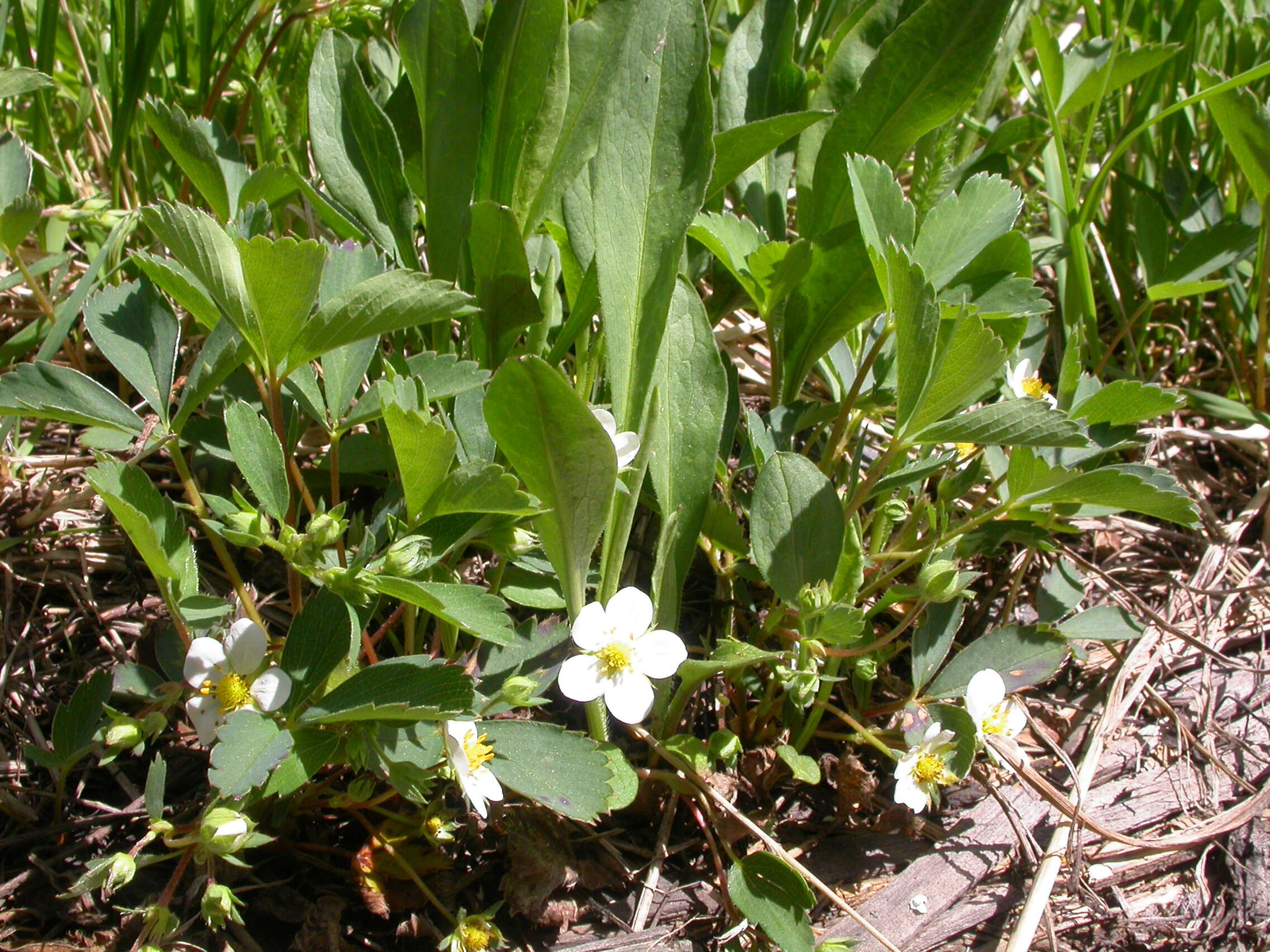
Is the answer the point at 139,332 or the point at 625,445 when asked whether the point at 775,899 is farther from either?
the point at 139,332

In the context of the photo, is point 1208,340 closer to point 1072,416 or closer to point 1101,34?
point 1101,34

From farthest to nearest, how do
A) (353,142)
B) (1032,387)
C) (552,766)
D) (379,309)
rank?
(1032,387) < (353,142) < (552,766) < (379,309)

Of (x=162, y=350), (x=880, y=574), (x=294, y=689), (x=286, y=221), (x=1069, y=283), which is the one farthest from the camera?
(x=1069, y=283)

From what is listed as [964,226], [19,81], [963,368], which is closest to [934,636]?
[963,368]

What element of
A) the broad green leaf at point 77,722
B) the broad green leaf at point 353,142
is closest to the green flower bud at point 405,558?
the broad green leaf at point 77,722

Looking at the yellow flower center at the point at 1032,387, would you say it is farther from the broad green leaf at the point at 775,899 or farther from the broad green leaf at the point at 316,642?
the broad green leaf at the point at 316,642

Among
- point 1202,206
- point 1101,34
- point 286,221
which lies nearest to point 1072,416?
point 1202,206
